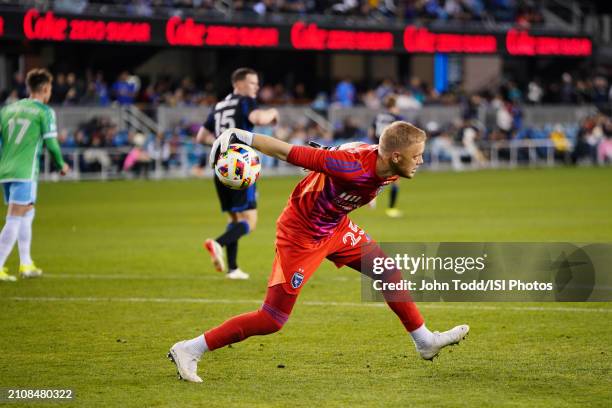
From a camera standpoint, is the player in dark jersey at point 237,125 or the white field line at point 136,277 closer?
the player in dark jersey at point 237,125

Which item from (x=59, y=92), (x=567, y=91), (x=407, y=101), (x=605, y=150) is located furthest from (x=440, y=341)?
(x=567, y=91)

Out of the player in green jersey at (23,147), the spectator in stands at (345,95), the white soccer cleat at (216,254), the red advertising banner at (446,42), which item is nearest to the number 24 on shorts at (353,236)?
the white soccer cleat at (216,254)

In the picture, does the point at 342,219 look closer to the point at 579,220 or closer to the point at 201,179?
the point at 579,220

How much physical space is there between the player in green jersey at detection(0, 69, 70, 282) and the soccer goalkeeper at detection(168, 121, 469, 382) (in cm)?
532

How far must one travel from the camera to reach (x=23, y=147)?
11.9m

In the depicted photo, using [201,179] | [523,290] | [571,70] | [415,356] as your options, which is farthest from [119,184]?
[571,70]

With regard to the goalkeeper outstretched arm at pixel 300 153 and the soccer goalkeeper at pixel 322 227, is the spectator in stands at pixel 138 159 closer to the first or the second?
the soccer goalkeeper at pixel 322 227

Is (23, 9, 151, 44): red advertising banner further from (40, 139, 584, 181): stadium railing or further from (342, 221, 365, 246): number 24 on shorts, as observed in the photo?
(342, 221, 365, 246): number 24 on shorts

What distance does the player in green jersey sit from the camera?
11812 mm

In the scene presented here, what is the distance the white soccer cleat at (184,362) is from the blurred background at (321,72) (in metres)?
26.7

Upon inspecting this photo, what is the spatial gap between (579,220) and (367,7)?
2565 cm

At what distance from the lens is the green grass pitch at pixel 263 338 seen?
6.82 meters

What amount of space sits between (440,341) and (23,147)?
6.23 meters

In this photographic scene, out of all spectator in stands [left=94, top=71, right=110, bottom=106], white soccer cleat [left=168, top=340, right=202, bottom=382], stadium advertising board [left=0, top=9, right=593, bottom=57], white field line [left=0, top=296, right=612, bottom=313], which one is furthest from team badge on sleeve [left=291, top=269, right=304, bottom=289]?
spectator in stands [left=94, top=71, right=110, bottom=106]
